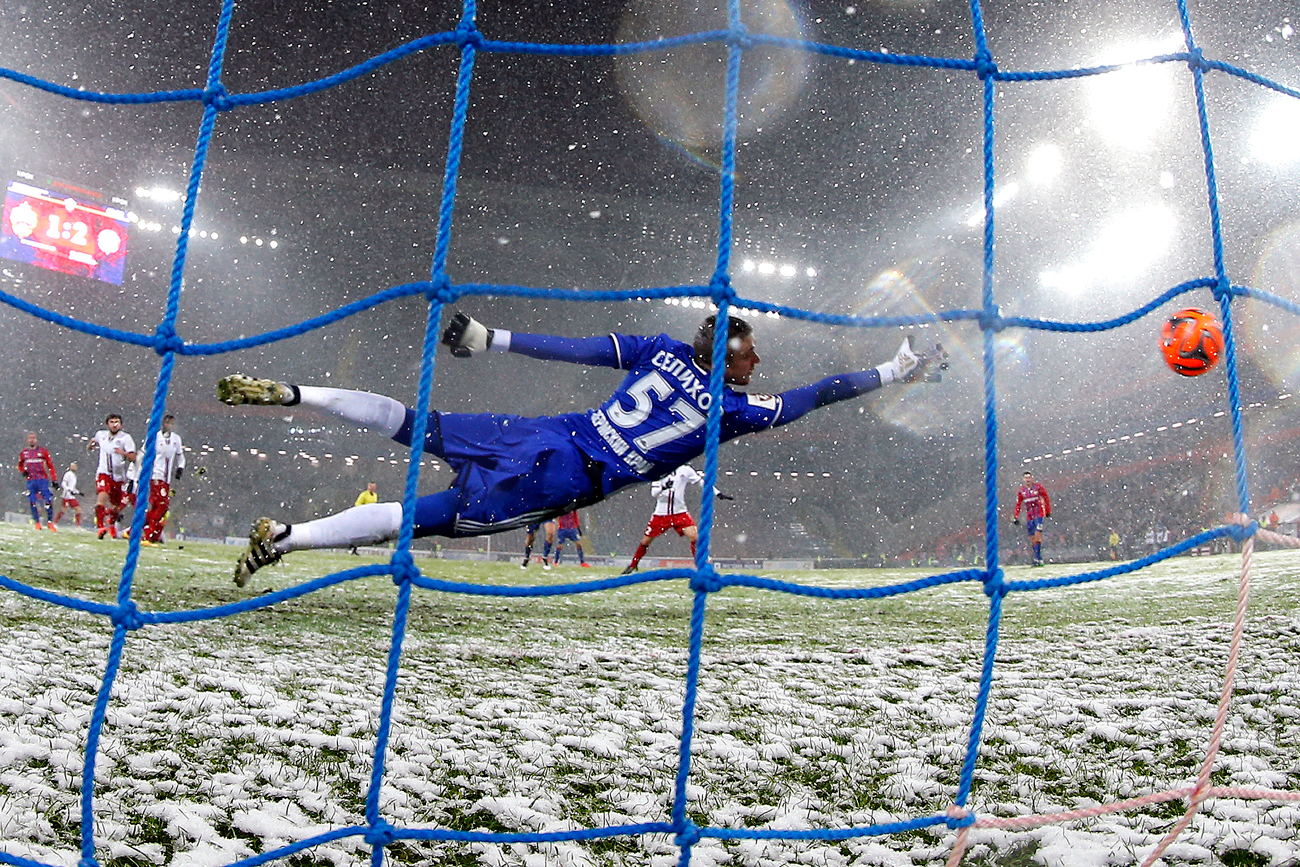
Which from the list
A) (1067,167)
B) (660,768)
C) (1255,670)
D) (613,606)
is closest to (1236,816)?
(660,768)

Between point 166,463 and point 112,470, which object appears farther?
point 112,470

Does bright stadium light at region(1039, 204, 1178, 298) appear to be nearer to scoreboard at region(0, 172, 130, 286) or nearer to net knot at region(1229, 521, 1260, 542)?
net knot at region(1229, 521, 1260, 542)

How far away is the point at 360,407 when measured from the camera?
7.54ft

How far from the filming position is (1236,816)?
5.81 ft

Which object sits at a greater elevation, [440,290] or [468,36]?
[468,36]

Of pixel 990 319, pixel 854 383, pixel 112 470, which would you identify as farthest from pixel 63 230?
pixel 990 319

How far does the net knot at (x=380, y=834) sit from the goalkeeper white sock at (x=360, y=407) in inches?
44.5

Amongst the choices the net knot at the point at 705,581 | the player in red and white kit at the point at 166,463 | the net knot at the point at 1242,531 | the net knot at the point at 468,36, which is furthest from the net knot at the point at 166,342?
the player in red and white kit at the point at 166,463

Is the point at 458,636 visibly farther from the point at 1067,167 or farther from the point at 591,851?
the point at 1067,167

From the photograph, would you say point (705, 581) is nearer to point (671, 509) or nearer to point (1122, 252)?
point (671, 509)

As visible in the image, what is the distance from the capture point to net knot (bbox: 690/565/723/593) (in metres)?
1.54

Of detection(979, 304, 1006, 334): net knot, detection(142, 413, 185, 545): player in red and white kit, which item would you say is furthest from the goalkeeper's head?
detection(142, 413, 185, 545): player in red and white kit

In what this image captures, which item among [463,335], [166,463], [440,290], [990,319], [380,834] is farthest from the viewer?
[166,463]

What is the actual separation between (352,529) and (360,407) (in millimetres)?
373
